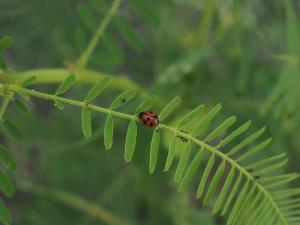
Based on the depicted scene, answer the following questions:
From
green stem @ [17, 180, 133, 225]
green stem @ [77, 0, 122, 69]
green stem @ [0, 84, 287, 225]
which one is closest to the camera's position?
green stem @ [0, 84, 287, 225]

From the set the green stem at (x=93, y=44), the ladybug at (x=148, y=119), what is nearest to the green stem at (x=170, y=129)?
the ladybug at (x=148, y=119)

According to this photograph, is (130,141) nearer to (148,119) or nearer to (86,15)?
(148,119)

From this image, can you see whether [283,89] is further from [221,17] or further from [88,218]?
[88,218]

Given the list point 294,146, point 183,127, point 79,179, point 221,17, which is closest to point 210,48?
point 221,17

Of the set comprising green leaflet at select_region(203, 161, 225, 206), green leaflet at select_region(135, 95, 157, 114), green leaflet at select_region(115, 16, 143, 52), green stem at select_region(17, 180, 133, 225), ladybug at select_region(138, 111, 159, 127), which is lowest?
green leaflet at select_region(203, 161, 225, 206)

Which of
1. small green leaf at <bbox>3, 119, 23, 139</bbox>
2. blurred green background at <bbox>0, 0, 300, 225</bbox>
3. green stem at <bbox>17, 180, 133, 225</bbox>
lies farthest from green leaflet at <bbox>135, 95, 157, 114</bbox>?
green stem at <bbox>17, 180, 133, 225</bbox>

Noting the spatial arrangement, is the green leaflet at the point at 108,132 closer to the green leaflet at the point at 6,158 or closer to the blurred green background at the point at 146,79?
the green leaflet at the point at 6,158

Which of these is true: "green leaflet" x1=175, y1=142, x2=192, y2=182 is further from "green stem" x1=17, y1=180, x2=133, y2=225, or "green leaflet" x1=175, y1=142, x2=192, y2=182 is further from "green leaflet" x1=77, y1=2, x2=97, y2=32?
"green stem" x1=17, y1=180, x2=133, y2=225

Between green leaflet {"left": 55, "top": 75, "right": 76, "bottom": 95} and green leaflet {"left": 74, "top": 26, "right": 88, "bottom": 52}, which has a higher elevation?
green leaflet {"left": 74, "top": 26, "right": 88, "bottom": 52}
